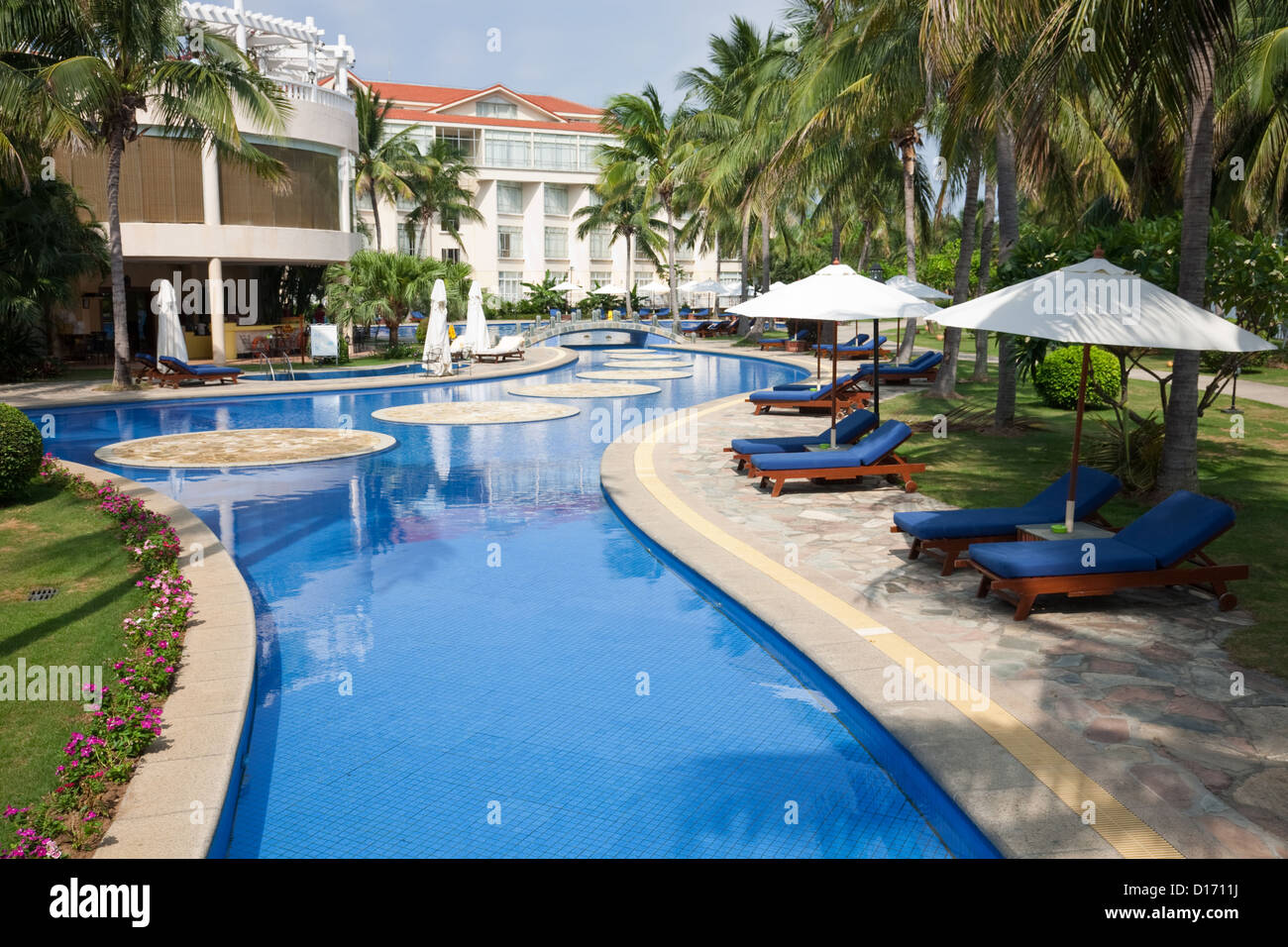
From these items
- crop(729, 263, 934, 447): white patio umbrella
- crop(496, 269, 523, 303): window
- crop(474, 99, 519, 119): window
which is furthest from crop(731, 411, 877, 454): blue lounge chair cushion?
crop(474, 99, 519, 119): window

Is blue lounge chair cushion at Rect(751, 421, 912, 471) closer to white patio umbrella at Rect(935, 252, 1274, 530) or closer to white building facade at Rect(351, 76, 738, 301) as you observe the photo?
white patio umbrella at Rect(935, 252, 1274, 530)

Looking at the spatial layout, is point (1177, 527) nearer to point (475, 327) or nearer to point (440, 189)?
point (475, 327)

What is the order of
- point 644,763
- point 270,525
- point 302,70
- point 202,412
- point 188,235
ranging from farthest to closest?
point 302,70, point 188,235, point 202,412, point 270,525, point 644,763

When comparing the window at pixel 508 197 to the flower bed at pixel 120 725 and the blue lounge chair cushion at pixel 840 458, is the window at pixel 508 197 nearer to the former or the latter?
the blue lounge chair cushion at pixel 840 458

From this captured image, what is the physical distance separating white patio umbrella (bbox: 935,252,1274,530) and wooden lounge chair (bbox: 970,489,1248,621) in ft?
2.69

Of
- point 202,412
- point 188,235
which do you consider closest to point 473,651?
point 202,412

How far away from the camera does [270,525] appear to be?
1113 cm

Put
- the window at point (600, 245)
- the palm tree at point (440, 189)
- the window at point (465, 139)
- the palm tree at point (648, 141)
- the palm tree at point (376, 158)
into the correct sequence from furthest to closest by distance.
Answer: the window at point (600, 245), the window at point (465, 139), the palm tree at point (440, 189), the palm tree at point (376, 158), the palm tree at point (648, 141)

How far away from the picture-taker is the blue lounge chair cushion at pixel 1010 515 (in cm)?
860

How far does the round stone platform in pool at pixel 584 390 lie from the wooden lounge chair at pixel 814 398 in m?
4.51

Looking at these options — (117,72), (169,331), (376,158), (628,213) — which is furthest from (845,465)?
(628,213)

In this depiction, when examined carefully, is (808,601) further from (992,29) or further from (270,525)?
(270,525)

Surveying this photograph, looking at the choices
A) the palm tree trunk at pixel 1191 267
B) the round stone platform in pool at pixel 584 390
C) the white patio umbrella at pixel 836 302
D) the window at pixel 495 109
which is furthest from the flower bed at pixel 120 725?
the window at pixel 495 109

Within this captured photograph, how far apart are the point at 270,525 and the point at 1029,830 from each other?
8.81 metres
